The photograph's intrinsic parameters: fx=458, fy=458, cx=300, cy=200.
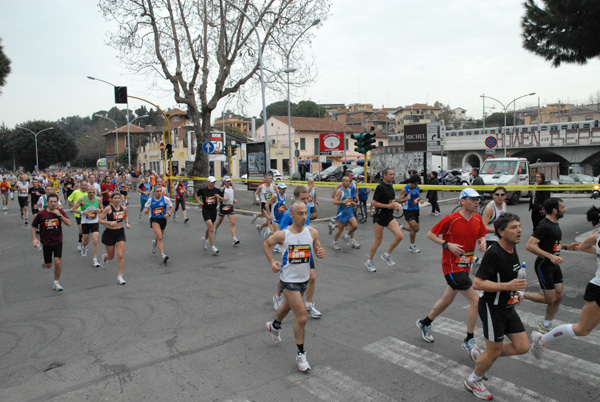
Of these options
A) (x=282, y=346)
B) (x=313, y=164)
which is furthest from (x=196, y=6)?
(x=313, y=164)

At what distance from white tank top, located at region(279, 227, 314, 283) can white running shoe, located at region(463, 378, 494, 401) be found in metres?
1.93

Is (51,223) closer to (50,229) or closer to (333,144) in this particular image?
(50,229)

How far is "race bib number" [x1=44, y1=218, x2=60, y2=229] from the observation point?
26.5ft

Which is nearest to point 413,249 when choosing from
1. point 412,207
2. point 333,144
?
point 412,207

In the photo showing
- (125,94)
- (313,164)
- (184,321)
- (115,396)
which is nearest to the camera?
(115,396)

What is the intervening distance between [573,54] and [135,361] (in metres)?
13.0

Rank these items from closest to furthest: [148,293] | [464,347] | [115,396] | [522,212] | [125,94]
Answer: [115,396]
[464,347]
[148,293]
[522,212]
[125,94]

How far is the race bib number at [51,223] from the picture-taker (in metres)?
8.06

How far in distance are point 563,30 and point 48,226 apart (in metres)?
12.9

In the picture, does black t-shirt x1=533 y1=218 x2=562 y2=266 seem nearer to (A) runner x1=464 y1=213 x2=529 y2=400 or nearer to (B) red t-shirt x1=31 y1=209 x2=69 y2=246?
(A) runner x1=464 y1=213 x2=529 y2=400

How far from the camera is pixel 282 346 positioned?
5.49m

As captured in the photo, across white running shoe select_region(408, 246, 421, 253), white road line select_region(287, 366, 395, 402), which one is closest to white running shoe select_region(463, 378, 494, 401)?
white road line select_region(287, 366, 395, 402)

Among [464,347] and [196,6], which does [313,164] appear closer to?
[196,6]

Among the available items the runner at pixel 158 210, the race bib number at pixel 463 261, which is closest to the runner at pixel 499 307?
the race bib number at pixel 463 261
